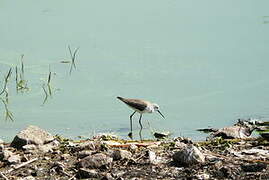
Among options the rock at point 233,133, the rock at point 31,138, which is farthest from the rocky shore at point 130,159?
the rock at point 233,133

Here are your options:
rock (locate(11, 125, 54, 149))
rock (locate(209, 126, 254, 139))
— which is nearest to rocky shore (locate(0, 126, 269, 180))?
rock (locate(11, 125, 54, 149))

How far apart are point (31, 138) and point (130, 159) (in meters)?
0.84

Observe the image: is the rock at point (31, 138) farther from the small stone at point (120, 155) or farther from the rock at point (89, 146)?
the small stone at point (120, 155)

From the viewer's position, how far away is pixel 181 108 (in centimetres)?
570

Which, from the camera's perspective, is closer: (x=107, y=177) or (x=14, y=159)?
(x=107, y=177)

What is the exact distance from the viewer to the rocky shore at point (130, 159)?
3203 millimetres

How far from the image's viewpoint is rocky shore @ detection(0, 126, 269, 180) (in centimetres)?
320

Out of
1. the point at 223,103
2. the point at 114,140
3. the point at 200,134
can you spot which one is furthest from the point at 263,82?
the point at 114,140

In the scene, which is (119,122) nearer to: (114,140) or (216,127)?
(216,127)

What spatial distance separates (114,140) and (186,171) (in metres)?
1.06

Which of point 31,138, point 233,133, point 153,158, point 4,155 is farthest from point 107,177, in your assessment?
point 233,133

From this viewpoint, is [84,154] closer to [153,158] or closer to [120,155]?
[120,155]

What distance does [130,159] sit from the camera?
3.45 m

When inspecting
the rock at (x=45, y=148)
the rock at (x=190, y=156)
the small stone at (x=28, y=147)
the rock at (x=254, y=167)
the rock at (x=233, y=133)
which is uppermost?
the rock at (x=190, y=156)
